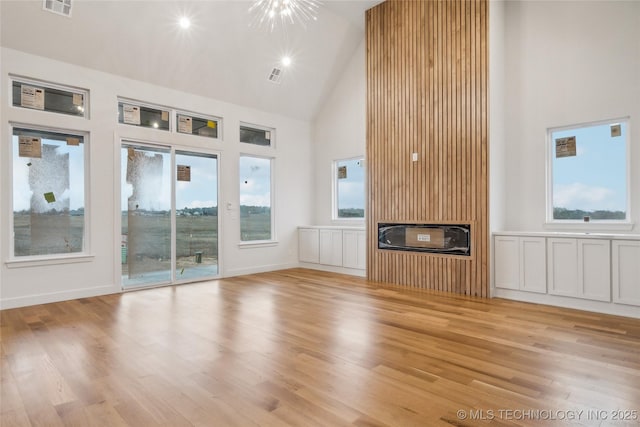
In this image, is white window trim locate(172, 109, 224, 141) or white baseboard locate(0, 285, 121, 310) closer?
white baseboard locate(0, 285, 121, 310)

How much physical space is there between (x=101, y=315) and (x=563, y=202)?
5.86 meters

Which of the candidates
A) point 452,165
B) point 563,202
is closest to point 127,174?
point 452,165

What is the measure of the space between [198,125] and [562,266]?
569cm

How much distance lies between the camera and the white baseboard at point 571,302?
3910 mm

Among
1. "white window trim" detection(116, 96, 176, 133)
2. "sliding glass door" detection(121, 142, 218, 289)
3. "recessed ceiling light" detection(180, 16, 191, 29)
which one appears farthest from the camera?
"sliding glass door" detection(121, 142, 218, 289)

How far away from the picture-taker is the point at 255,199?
7043 mm

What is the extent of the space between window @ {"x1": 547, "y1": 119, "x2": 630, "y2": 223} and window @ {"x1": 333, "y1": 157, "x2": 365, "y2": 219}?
10.5 ft

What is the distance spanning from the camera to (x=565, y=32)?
474cm

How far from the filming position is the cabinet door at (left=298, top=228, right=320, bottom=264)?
7270 mm

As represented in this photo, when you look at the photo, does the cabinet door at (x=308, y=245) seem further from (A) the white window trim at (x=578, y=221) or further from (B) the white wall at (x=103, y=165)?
(A) the white window trim at (x=578, y=221)

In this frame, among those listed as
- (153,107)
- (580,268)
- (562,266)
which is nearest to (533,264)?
(562,266)

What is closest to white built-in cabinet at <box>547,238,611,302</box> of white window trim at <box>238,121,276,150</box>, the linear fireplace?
the linear fireplace

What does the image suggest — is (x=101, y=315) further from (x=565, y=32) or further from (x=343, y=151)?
(x=565, y=32)

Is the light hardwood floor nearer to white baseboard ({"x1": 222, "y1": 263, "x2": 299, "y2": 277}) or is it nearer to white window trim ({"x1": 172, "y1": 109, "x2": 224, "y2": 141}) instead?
white baseboard ({"x1": 222, "y1": 263, "x2": 299, "y2": 277})
